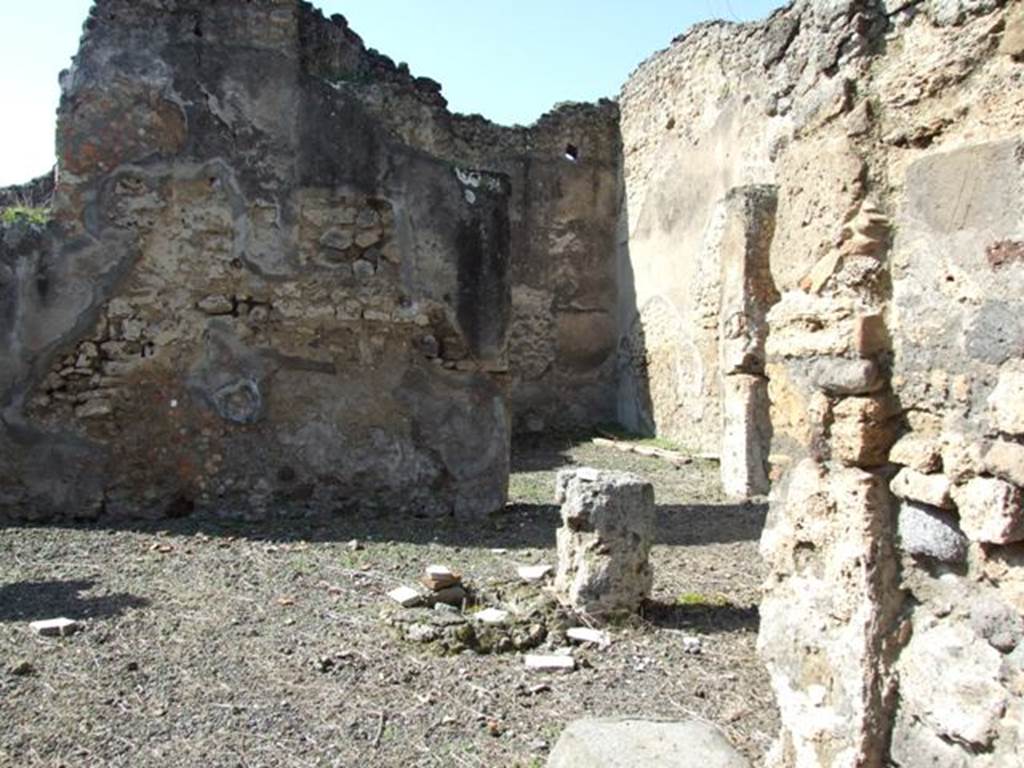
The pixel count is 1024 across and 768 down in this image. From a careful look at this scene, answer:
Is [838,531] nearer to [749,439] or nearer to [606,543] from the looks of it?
[606,543]

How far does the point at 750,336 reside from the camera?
750cm

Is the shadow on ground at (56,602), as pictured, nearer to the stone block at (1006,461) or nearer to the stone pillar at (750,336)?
the stone block at (1006,461)

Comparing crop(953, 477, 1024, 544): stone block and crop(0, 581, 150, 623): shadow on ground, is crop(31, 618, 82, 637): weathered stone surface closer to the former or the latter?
crop(0, 581, 150, 623): shadow on ground

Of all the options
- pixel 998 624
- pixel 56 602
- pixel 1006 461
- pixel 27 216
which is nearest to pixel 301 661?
pixel 56 602

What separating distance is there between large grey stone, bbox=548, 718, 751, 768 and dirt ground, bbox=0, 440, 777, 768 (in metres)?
→ 0.24

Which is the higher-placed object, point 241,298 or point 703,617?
point 241,298

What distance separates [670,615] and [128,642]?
7.44 ft

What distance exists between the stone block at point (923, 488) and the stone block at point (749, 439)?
17.8 ft

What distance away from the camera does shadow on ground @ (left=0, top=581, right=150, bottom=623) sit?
403 cm

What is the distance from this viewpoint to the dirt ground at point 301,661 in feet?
9.63

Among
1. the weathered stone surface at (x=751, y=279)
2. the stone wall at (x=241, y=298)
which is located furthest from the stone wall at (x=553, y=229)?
the stone wall at (x=241, y=298)

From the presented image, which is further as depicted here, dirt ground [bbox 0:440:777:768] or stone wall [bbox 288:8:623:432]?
stone wall [bbox 288:8:623:432]

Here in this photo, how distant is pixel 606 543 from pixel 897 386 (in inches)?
89.2

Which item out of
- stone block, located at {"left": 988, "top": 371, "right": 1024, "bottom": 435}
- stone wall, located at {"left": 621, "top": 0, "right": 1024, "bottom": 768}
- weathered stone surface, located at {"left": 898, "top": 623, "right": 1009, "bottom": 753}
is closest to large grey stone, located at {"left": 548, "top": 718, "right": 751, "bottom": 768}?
stone wall, located at {"left": 621, "top": 0, "right": 1024, "bottom": 768}
